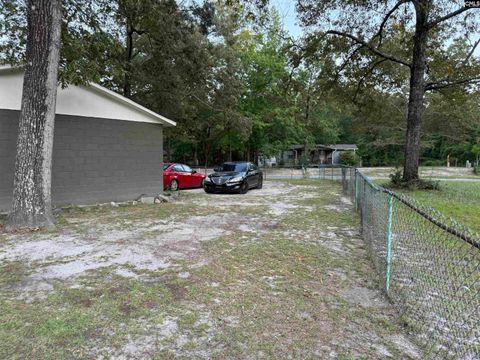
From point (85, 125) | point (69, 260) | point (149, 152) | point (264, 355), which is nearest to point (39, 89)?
point (85, 125)

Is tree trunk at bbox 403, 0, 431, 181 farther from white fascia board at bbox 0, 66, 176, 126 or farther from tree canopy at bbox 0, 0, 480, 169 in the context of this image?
white fascia board at bbox 0, 66, 176, 126

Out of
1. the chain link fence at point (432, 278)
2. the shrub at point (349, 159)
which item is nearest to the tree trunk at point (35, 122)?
the chain link fence at point (432, 278)

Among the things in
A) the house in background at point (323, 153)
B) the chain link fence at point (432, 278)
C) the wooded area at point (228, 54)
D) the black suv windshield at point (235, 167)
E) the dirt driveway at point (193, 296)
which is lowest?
the dirt driveway at point (193, 296)

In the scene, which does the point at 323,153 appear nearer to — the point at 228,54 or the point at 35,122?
the point at 228,54

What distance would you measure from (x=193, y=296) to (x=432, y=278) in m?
2.71

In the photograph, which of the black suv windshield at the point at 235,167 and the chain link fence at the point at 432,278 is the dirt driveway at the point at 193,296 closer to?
the chain link fence at the point at 432,278

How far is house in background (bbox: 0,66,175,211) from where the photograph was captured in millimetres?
7762

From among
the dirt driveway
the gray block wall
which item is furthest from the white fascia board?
the dirt driveway

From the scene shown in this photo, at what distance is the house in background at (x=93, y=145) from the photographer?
7.76 meters

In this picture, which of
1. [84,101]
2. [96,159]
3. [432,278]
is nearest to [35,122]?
[84,101]

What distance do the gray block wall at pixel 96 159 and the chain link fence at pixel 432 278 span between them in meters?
7.74

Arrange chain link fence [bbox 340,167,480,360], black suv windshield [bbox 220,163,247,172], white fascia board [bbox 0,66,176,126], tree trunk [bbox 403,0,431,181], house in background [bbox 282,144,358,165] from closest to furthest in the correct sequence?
chain link fence [bbox 340,167,480,360] < white fascia board [bbox 0,66,176,126] < tree trunk [bbox 403,0,431,181] < black suv windshield [bbox 220,163,247,172] < house in background [bbox 282,144,358,165]

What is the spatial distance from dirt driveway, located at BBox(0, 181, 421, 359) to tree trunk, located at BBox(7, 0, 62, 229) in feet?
2.08

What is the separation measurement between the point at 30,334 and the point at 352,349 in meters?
2.55
